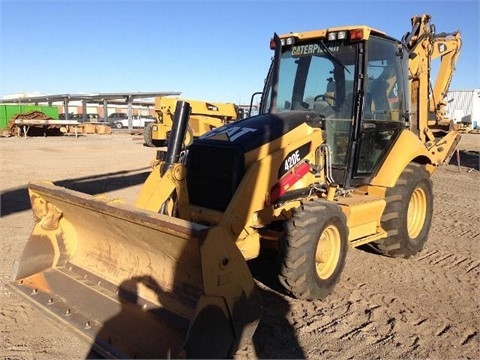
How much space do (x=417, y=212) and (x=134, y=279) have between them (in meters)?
3.88

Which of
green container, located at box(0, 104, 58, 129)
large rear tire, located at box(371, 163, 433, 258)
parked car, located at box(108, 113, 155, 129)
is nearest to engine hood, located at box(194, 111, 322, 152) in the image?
large rear tire, located at box(371, 163, 433, 258)

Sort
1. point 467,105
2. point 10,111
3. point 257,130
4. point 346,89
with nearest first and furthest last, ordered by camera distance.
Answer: point 257,130
point 346,89
point 10,111
point 467,105

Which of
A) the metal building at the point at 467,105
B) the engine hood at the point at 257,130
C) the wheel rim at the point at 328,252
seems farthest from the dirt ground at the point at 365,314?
the metal building at the point at 467,105

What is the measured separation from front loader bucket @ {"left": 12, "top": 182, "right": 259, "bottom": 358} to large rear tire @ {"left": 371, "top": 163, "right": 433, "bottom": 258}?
2686mm

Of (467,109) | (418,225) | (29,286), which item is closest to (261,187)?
(29,286)

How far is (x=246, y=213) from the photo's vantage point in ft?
12.6

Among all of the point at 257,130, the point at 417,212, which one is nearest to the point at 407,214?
the point at 417,212

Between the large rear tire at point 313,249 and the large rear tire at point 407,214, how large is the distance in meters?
1.24

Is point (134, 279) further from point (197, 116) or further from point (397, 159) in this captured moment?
point (197, 116)

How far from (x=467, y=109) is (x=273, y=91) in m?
43.0

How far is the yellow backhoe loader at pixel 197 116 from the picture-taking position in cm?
1576

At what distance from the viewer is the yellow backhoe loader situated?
51.7 feet

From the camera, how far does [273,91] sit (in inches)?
195

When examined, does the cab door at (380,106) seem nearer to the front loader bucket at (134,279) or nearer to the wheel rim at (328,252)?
the wheel rim at (328,252)
